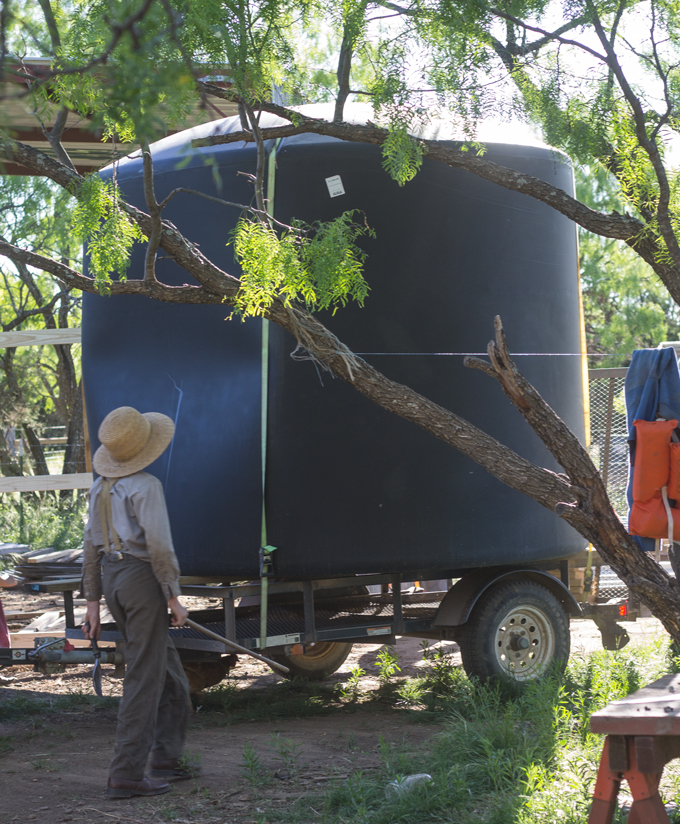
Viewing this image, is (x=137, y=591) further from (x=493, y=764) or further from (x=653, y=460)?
(x=653, y=460)

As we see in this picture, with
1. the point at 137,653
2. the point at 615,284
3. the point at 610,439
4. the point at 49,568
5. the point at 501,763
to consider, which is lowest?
the point at 501,763

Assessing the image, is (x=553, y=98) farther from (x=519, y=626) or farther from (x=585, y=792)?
(x=585, y=792)

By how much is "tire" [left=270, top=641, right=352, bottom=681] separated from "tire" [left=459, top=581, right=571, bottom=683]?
1.49m

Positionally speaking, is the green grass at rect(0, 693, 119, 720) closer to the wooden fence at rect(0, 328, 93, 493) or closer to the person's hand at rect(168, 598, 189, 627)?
the person's hand at rect(168, 598, 189, 627)

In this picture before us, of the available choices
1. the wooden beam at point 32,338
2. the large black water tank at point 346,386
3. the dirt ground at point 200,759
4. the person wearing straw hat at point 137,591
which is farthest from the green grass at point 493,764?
the wooden beam at point 32,338

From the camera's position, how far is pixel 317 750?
528 cm

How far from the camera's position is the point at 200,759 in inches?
195

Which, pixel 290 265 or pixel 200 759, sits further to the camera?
pixel 200 759

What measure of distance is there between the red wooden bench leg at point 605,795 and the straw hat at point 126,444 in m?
2.59

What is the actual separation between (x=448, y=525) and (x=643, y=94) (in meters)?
3.01

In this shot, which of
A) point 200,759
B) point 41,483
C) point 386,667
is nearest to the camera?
point 200,759

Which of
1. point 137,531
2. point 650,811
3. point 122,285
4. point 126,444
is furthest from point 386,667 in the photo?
point 650,811

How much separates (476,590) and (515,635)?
1.57 ft

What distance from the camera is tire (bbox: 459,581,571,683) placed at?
20.0 ft
